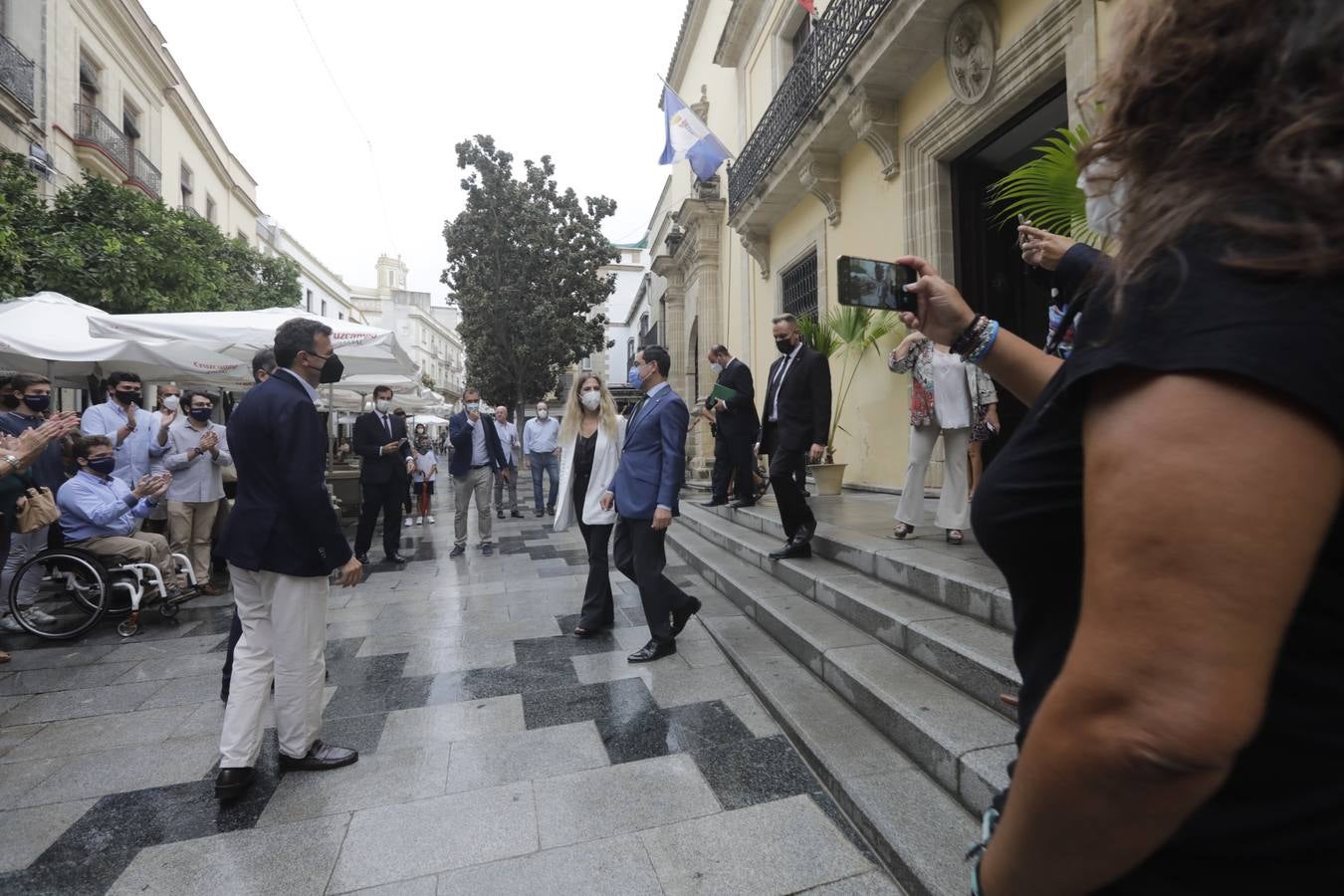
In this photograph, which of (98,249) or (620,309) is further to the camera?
(620,309)

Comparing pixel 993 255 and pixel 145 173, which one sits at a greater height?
pixel 145 173

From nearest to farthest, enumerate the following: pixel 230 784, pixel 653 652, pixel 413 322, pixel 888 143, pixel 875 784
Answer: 1. pixel 875 784
2. pixel 230 784
3. pixel 653 652
4. pixel 888 143
5. pixel 413 322

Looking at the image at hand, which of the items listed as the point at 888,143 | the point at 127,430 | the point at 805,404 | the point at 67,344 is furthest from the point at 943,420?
the point at 67,344

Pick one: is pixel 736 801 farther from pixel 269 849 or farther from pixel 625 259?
pixel 625 259

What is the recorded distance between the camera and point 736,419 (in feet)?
23.3

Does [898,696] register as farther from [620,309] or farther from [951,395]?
[620,309]

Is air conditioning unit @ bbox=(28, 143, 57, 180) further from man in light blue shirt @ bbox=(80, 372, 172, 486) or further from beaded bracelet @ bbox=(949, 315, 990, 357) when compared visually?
beaded bracelet @ bbox=(949, 315, 990, 357)

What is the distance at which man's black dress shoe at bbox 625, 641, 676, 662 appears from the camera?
4129 mm

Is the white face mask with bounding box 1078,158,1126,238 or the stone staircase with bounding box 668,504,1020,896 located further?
the stone staircase with bounding box 668,504,1020,896

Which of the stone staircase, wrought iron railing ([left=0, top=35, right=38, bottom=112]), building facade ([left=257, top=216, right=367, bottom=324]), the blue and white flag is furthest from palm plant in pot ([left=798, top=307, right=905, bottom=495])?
building facade ([left=257, top=216, right=367, bottom=324])

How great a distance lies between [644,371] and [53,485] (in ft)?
16.9

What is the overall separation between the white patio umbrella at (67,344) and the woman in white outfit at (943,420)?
677cm

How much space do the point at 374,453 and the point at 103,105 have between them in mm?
16521

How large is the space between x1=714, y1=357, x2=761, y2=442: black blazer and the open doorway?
248cm
